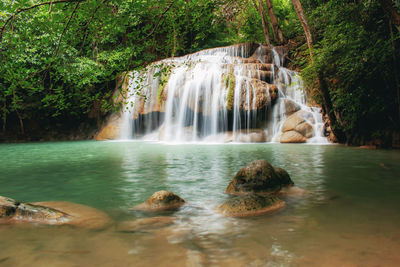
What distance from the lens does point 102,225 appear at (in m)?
3.60

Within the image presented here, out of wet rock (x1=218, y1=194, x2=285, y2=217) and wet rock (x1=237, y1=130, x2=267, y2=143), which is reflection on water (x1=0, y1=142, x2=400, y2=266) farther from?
wet rock (x1=237, y1=130, x2=267, y2=143)

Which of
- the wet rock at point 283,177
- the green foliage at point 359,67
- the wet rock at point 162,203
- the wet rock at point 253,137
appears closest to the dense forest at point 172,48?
the green foliage at point 359,67

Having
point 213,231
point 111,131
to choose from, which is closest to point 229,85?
point 111,131

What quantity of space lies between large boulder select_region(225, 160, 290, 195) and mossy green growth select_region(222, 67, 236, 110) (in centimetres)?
1150

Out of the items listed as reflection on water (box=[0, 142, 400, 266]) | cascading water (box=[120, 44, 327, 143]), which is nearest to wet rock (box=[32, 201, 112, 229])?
reflection on water (box=[0, 142, 400, 266])

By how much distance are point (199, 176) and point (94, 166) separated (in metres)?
3.37

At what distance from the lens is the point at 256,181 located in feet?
16.8

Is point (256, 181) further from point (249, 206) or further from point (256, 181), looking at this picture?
point (249, 206)

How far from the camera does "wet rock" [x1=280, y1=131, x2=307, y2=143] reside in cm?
1505

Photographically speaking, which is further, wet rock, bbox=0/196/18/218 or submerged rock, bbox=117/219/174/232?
wet rock, bbox=0/196/18/218

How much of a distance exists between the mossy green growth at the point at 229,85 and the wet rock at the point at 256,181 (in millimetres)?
11498

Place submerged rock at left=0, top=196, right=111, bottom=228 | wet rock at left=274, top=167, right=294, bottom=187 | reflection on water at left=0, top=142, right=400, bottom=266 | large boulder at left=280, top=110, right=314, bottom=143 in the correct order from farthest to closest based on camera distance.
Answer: large boulder at left=280, top=110, right=314, bottom=143
wet rock at left=274, top=167, right=294, bottom=187
submerged rock at left=0, top=196, right=111, bottom=228
reflection on water at left=0, top=142, right=400, bottom=266

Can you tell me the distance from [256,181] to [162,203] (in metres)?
1.64

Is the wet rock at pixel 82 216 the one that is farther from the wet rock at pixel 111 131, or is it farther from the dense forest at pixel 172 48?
the wet rock at pixel 111 131
